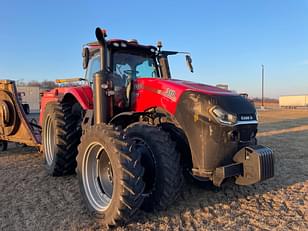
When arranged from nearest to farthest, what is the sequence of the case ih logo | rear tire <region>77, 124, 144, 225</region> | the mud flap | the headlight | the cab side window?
rear tire <region>77, 124, 144, 225</region>
the mud flap
the headlight
the case ih logo
the cab side window

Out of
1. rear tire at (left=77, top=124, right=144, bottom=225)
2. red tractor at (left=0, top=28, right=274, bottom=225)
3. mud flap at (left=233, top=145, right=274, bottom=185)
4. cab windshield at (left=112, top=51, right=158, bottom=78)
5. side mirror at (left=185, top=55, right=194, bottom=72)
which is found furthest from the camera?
side mirror at (left=185, top=55, right=194, bottom=72)

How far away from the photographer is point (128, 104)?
4.51m

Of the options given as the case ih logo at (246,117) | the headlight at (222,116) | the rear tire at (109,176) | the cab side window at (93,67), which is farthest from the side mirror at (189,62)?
Answer: the rear tire at (109,176)

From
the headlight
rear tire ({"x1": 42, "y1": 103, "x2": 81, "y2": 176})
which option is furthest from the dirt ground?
the headlight

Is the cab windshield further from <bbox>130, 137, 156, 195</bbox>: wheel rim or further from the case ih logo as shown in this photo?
the case ih logo

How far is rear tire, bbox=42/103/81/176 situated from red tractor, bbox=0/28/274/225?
1.00 meters

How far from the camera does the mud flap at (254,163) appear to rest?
3.44 m

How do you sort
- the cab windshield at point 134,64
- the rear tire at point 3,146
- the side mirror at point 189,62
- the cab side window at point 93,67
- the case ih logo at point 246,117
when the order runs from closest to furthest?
the case ih logo at point 246,117 → the cab windshield at point 134,64 → the cab side window at point 93,67 → the side mirror at point 189,62 → the rear tire at point 3,146

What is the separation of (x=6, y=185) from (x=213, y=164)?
3.52 meters

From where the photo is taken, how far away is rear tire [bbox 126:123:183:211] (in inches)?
138

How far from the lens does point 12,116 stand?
7234 mm

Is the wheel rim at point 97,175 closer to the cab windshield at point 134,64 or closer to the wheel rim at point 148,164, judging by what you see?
the wheel rim at point 148,164

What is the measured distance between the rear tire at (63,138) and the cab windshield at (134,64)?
1.42 metres

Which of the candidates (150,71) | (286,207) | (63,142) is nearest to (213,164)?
(286,207)
